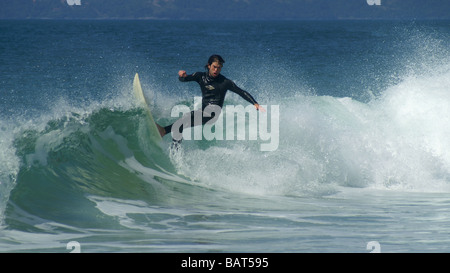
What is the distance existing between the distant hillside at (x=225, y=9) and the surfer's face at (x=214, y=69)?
4868 inches

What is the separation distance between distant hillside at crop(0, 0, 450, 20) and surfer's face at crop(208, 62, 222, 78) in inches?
4868

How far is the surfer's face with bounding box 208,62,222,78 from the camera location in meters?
8.46

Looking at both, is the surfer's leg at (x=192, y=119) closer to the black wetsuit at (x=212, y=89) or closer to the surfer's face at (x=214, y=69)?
the black wetsuit at (x=212, y=89)

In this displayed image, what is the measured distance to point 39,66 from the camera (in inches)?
951

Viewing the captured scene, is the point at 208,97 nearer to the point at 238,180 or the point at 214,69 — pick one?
the point at 214,69

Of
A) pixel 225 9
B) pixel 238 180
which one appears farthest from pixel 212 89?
pixel 225 9

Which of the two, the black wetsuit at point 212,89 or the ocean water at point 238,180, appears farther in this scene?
the black wetsuit at point 212,89

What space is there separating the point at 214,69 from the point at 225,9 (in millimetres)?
142428

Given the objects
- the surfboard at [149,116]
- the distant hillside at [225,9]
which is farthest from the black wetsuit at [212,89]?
the distant hillside at [225,9]

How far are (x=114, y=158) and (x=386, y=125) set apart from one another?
5.64 metres

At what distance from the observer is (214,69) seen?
28.0ft

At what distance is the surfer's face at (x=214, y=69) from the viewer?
8461 millimetres

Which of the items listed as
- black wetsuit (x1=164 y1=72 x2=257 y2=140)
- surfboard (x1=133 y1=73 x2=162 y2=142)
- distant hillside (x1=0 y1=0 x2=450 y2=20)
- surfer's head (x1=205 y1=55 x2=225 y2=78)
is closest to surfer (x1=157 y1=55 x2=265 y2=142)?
black wetsuit (x1=164 y1=72 x2=257 y2=140)
